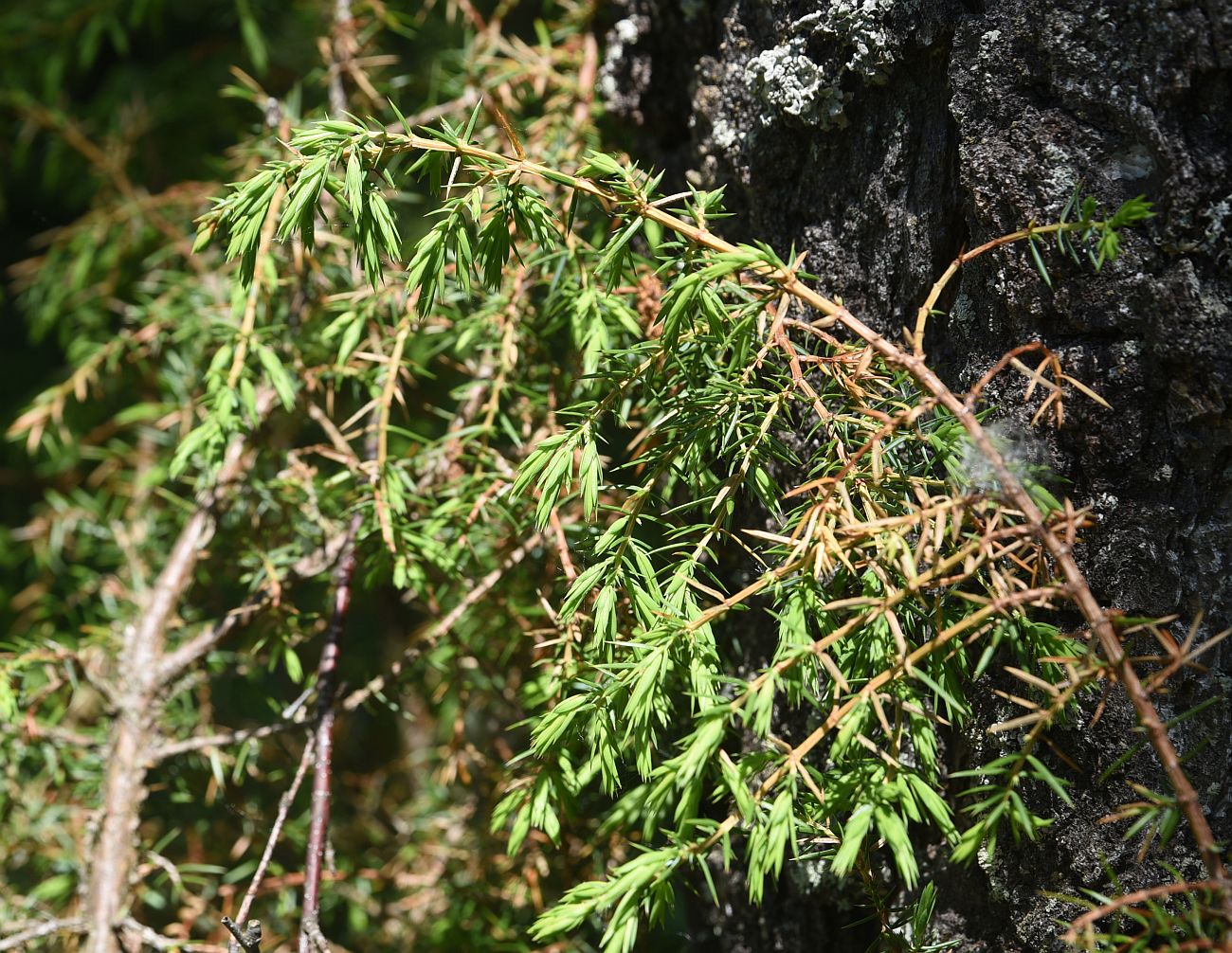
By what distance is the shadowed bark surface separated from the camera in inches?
26.9

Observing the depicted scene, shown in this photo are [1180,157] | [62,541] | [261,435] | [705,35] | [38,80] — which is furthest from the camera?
[38,80]

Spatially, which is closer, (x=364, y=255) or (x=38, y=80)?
(x=364, y=255)

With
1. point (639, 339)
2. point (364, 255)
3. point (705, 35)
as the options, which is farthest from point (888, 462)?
point (705, 35)

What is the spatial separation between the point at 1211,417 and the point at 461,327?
0.71 meters

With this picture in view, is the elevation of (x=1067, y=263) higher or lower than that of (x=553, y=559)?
higher

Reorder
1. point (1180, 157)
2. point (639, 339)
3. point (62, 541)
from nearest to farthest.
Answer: point (1180, 157)
point (639, 339)
point (62, 541)

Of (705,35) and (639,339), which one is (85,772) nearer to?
(639,339)

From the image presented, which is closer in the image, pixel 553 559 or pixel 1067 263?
pixel 1067 263

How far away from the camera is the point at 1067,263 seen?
28.6 inches

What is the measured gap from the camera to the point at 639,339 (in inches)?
38.3

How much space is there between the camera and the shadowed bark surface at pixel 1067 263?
2.24 feet

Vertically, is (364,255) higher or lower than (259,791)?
higher

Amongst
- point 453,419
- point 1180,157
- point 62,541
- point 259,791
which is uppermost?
point 1180,157

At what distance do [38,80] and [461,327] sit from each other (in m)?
1.31
